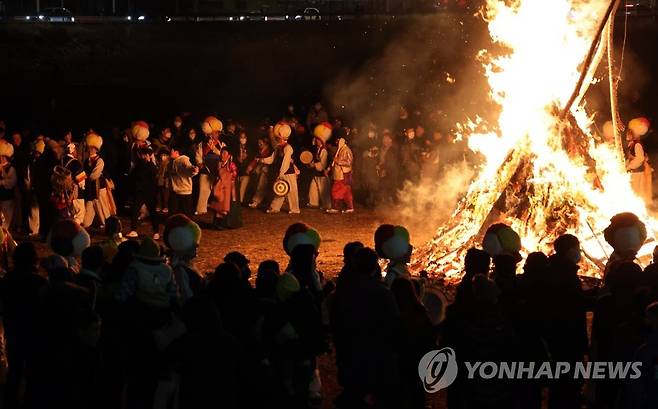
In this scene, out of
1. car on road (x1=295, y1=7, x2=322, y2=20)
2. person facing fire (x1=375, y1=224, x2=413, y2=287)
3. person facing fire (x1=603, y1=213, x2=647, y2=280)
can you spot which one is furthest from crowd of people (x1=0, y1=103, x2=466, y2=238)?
person facing fire (x1=603, y1=213, x2=647, y2=280)

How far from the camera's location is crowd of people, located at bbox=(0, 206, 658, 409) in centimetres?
689

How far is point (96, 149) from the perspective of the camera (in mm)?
17797

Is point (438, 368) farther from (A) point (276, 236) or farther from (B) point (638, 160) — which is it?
(B) point (638, 160)

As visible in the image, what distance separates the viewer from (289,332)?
24.7ft

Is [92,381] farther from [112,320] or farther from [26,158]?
[26,158]

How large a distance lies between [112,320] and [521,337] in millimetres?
2895

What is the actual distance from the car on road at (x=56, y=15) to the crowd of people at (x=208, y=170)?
26.7 feet

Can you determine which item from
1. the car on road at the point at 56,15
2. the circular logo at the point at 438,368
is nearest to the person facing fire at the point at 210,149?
the circular logo at the point at 438,368

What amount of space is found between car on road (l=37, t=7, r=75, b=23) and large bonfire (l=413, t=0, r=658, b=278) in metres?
18.3

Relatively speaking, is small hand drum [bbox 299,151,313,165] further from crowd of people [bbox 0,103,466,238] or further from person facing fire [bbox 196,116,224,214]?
person facing fire [bbox 196,116,224,214]

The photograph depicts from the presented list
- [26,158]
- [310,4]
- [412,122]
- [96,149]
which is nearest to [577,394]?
[96,149]

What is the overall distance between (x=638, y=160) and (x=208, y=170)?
7.52 metres

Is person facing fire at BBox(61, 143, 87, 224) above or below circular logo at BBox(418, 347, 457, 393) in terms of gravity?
above

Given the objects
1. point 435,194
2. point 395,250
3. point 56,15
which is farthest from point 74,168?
point 56,15
